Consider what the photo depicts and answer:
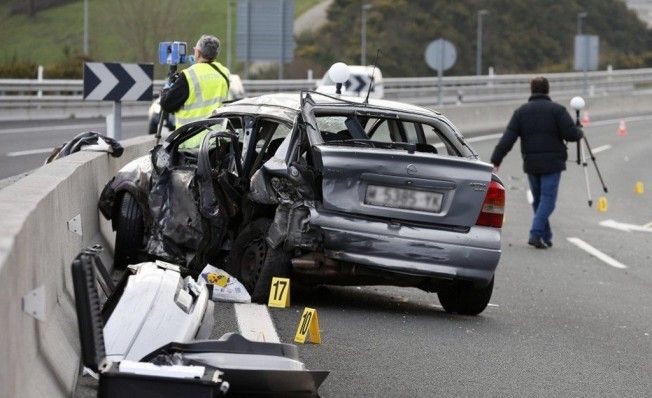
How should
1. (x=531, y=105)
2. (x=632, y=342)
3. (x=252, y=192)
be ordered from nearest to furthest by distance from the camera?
(x=632, y=342)
(x=252, y=192)
(x=531, y=105)

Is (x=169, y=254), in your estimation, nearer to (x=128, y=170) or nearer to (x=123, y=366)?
(x=128, y=170)

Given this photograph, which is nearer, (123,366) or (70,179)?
(123,366)

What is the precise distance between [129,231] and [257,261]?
4.77 feet

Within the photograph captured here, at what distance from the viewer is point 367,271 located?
33.6ft

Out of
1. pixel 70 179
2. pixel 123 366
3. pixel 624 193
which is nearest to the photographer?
pixel 123 366

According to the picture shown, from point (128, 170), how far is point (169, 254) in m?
0.99

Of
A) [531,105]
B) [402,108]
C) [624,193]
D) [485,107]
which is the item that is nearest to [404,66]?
[485,107]

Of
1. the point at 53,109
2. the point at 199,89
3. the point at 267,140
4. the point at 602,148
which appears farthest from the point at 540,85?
the point at 53,109

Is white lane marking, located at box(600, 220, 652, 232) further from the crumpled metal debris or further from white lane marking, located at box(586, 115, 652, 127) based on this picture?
white lane marking, located at box(586, 115, 652, 127)

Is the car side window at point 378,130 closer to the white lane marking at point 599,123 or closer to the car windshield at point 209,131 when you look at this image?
the car windshield at point 209,131

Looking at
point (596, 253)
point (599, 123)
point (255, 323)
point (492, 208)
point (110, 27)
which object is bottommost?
point (596, 253)

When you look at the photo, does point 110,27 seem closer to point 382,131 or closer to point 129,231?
point 129,231

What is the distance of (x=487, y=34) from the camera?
316ft

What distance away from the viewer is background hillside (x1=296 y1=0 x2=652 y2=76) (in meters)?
90.6
